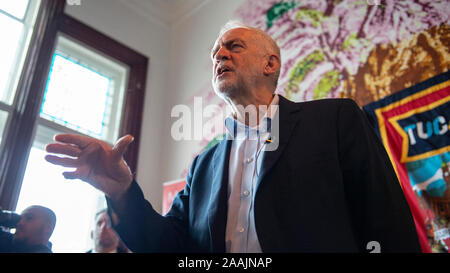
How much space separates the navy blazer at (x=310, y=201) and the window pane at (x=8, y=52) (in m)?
2.29

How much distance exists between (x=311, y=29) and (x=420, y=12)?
30.1 inches

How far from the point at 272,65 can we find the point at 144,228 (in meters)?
0.73

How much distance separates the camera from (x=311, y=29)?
2.81m

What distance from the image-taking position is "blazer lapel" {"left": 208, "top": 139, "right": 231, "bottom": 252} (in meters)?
0.93

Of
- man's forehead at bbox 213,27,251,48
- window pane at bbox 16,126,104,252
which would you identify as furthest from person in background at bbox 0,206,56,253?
man's forehead at bbox 213,27,251,48

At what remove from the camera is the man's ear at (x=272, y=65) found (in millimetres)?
1363

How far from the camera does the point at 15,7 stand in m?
3.04

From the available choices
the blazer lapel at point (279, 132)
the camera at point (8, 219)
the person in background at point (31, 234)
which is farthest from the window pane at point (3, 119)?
the blazer lapel at point (279, 132)

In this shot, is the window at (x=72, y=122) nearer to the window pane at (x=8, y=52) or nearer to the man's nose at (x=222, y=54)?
the window pane at (x=8, y=52)

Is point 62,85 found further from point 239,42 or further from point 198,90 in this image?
point 239,42

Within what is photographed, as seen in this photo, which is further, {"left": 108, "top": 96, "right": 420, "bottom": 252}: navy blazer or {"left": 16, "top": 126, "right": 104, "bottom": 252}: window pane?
{"left": 16, "top": 126, "right": 104, "bottom": 252}: window pane

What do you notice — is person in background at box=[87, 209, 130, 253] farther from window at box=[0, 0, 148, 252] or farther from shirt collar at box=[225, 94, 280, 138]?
shirt collar at box=[225, 94, 280, 138]

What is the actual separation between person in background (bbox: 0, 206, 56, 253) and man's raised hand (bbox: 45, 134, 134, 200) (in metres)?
0.84
